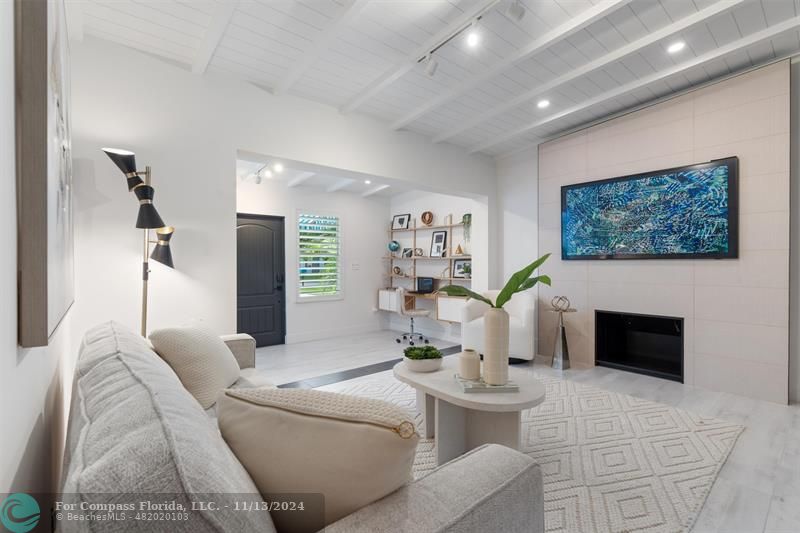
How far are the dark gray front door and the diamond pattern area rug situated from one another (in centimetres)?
292

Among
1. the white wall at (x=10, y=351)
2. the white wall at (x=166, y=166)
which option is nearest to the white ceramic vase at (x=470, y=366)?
the white wall at (x=10, y=351)

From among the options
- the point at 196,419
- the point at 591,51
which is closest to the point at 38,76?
the point at 196,419

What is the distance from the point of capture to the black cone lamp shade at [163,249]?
2559 millimetres

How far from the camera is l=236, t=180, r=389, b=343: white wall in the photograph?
580 centimetres

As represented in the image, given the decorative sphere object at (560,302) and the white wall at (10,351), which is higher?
the white wall at (10,351)

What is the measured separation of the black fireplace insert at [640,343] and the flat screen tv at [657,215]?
723mm

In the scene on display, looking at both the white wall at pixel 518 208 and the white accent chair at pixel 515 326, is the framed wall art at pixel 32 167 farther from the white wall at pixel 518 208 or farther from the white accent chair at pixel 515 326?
the white wall at pixel 518 208

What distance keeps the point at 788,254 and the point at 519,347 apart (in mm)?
2442

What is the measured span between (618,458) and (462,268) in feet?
12.6

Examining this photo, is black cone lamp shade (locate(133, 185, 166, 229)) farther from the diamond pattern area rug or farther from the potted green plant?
the diamond pattern area rug

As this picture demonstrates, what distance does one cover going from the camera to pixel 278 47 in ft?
8.99

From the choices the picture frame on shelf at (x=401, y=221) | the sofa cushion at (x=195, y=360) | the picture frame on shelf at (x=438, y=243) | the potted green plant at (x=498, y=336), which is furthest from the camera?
the picture frame on shelf at (x=401, y=221)

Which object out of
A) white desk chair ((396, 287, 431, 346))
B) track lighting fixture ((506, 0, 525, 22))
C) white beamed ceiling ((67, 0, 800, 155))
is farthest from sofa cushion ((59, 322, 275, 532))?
white desk chair ((396, 287, 431, 346))

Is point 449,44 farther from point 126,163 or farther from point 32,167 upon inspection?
point 32,167
